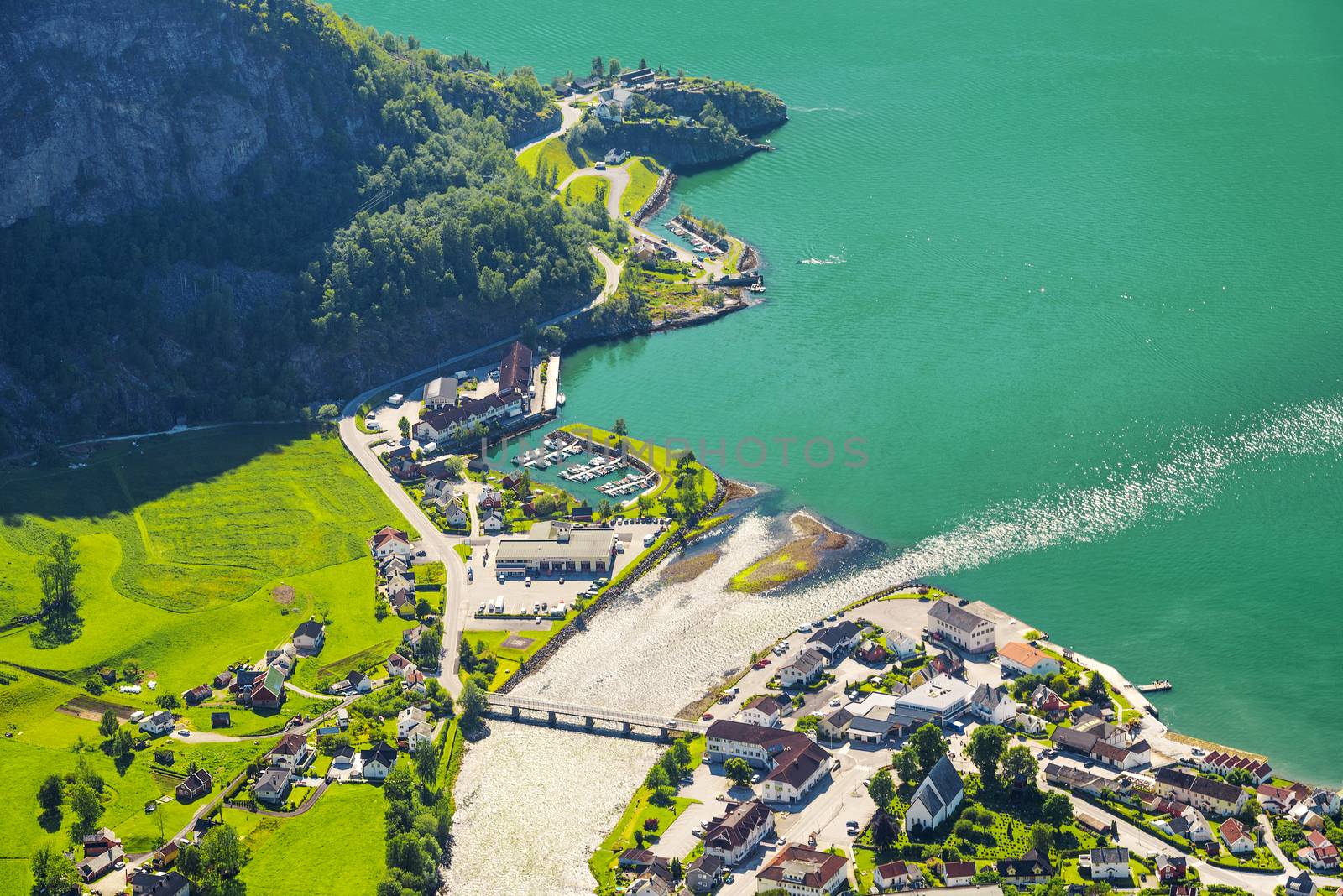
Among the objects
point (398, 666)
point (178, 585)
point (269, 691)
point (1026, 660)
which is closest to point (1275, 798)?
point (1026, 660)

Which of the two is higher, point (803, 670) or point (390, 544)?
point (390, 544)

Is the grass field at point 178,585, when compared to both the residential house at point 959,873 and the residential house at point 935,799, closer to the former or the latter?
the residential house at point 935,799

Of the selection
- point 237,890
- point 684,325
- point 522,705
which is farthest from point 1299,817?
point 684,325

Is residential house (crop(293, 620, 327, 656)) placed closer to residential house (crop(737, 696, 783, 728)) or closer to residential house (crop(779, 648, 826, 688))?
residential house (crop(737, 696, 783, 728))

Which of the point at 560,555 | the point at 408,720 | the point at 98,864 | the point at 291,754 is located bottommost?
the point at 98,864

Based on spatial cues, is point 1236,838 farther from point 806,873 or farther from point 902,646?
point 902,646

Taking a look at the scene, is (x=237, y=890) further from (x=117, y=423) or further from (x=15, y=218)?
(x=15, y=218)
